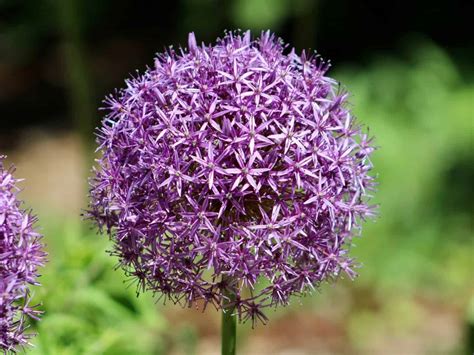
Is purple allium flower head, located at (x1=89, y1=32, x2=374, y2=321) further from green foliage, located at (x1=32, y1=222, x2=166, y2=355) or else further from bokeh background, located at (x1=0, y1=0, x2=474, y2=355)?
bokeh background, located at (x1=0, y1=0, x2=474, y2=355)

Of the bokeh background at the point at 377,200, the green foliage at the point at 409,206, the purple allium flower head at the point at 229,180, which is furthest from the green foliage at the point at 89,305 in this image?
the green foliage at the point at 409,206

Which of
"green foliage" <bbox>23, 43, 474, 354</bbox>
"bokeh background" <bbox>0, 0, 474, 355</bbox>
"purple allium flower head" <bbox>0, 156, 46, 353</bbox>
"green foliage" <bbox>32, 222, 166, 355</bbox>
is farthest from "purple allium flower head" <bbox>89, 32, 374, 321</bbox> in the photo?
"green foliage" <bbox>23, 43, 474, 354</bbox>

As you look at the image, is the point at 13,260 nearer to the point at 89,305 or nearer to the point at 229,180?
the point at 229,180

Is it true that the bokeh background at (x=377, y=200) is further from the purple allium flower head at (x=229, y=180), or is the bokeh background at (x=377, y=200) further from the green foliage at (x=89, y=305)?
the purple allium flower head at (x=229, y=180)

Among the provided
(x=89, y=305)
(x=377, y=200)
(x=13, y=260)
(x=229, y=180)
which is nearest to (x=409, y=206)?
(x=377, y=200)

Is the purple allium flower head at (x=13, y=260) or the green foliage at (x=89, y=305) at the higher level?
the green foliage at (x=89, y=305)
